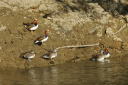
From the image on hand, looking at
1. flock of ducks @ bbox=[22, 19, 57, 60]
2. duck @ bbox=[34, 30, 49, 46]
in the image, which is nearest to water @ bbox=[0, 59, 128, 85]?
flock of ducks @ bbox=[22, 19, 57, 60]

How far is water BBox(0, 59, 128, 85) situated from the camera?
21.2 meters

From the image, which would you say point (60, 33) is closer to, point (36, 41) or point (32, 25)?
point (32, 25)

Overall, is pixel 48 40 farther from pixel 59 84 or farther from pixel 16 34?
pixel 59 84

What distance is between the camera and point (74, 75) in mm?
22547

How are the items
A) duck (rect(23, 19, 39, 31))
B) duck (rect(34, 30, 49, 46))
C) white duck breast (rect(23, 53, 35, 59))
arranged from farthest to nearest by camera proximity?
duck (rect(23, 19, 39, 31)) → duck (rect(34, 30, 49, 46)) → white duck breast (rect(23, 53, 35, 59))

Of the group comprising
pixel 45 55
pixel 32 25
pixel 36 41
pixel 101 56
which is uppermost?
pixel 32 25

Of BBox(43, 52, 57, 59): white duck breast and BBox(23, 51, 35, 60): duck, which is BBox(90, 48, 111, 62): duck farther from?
BBox(23, 51, 35, 60): duck

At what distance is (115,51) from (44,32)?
170 inches

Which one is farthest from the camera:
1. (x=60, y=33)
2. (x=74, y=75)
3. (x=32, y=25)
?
(x=60, y=33)

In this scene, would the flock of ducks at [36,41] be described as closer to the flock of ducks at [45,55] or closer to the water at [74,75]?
the flock of ducks at [45,55]

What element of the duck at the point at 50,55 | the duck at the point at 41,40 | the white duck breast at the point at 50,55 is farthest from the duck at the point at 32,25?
the white duck breast at the point at 50,55

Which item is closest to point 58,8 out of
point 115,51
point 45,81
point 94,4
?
point 94,4

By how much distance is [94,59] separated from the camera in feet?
85.1

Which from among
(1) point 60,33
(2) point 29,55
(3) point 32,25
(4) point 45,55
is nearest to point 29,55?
(2) point 29,55
